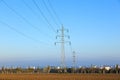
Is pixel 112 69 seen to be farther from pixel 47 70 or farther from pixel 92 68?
pixel 47 70

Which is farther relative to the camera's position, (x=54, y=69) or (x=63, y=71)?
(x=54, y=69)

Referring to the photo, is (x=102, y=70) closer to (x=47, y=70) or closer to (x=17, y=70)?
(x=47, y=70)

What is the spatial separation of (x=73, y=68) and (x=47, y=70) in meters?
8.27

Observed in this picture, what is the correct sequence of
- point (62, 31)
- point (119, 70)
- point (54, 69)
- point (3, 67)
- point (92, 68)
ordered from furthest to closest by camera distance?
point (3, 67), point (54, 69), point (92, 68), point (119, 70), point (62, 31)

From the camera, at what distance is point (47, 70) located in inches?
3447

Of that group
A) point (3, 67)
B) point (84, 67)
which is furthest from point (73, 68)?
point (3, 67)

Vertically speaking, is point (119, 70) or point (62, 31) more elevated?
point (62, 31)

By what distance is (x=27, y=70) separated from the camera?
9281 cm

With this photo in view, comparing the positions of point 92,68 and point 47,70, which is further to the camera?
point 47,70

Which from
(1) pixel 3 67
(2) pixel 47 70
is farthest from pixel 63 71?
(1) pixel 3 67

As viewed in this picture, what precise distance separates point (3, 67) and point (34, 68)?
27.9ft

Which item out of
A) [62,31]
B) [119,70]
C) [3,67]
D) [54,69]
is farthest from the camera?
[3,67]

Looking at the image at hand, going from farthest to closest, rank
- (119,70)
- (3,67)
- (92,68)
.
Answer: (3,67) → (92,68) → (119,70)

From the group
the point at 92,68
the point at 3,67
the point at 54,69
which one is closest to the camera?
the point at 92,68
